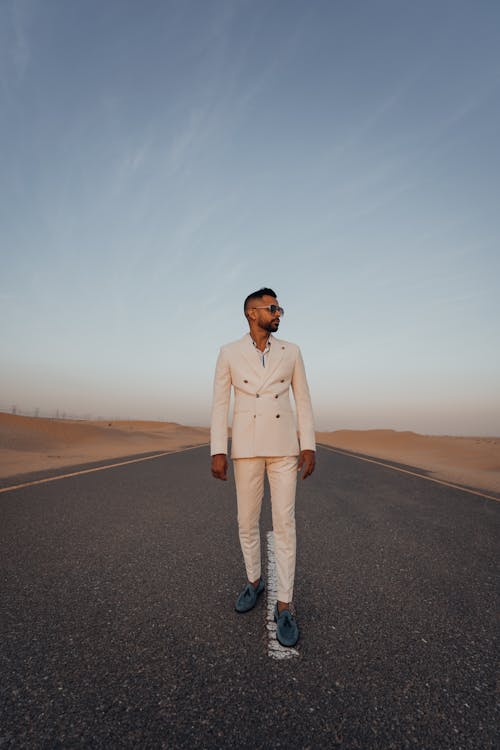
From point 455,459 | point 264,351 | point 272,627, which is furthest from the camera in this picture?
point 455,459

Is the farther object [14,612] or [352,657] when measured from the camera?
[14,612]

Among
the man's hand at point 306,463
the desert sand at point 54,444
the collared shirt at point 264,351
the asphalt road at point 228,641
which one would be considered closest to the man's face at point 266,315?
the collared shirt at point 264,351

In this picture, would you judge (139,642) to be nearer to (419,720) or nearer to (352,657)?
(352,657)

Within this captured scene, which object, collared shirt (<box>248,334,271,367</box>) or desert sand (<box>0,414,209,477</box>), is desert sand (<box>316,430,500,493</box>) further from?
desert sand (<box>0,414,209,477</box>)

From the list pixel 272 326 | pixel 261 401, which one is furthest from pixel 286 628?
pixel 272 326

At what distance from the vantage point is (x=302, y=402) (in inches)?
116

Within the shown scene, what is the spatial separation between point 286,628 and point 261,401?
4.75 ft

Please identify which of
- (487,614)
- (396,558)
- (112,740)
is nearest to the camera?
(112,740)

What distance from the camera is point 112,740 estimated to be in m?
1.55

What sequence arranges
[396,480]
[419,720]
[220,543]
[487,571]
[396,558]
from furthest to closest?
[396,480] < [220,543] < [396,558] < [487,571] < [419,720]

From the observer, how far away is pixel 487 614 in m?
2.76

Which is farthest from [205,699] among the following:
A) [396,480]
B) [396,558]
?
[396,480]

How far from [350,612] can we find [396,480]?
7.54 metres

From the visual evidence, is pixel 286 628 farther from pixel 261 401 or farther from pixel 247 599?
pixel 261 401
